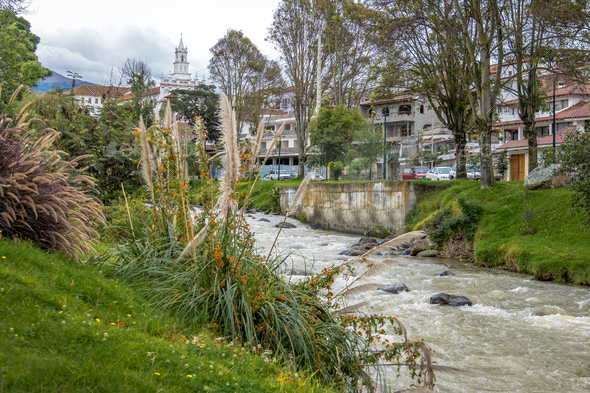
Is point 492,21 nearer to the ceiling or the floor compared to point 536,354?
nearer to the ceiling

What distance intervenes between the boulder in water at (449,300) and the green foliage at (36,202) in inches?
246

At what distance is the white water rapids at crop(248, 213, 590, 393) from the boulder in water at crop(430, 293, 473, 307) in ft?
0.53

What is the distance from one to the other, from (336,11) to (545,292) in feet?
82.9

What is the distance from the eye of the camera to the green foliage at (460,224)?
574 inches

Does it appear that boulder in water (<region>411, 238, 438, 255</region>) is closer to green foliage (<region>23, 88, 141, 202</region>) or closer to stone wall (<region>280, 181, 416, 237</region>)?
stone wall (<region>280, 181, 416, 237</region>)

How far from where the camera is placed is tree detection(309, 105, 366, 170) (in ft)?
104

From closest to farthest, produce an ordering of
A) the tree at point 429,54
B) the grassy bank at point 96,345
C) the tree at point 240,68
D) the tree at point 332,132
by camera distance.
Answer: the grassy bank at point 96,345 → the tree at point 429,54 → the tree at point 332,132 → the tree at point 240,68

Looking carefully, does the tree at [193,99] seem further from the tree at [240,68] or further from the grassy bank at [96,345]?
the grassy bank at [96,345]

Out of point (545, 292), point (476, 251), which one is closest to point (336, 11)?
point (476, 251)

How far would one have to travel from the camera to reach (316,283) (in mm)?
4273

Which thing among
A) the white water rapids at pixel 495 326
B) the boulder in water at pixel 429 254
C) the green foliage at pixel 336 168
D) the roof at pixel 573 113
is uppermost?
the roof at pixel 573 113

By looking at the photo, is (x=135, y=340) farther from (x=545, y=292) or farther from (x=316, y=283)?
(x=545, y=292)

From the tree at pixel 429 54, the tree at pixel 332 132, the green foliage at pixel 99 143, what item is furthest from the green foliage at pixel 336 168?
the green foliage at pixel 99 143

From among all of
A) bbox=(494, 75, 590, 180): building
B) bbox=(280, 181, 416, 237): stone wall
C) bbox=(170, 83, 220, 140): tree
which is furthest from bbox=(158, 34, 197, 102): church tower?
bbox=(280, 181, 416, 237): stone wall
